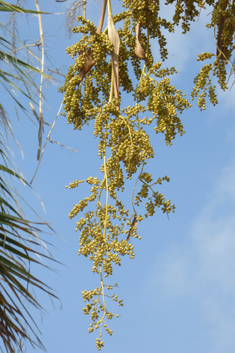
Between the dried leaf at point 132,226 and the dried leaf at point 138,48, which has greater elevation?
the dried leaf at point 138,48

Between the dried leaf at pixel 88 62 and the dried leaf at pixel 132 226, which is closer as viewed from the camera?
the dried leaf at pixel 132 226

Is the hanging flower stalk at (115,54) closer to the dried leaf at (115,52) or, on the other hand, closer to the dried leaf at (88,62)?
the dried leaf at (115,52)

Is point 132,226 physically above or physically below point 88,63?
below

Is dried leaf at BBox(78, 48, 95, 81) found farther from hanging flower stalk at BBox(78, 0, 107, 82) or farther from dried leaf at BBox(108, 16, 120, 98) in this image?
dried leaf at BBox(108, 16, 120, 98)

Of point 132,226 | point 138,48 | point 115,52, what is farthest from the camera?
point 138,48

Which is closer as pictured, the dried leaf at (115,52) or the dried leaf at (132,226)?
the dried leaf at (132,226)

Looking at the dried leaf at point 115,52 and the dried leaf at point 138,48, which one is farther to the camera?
the dried leaf at point 138,48

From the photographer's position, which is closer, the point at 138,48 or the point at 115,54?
the point at 115,54

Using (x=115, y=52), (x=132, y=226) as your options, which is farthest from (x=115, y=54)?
(x=132, y=226)

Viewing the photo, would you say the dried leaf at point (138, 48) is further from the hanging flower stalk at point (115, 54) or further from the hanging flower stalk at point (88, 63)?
the hanging flower stalk at point (88, 63)

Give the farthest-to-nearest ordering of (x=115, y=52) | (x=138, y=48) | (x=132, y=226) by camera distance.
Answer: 1. (x=138, y=48)
2. (x=115, y=52)
3. (x=132, y=226)

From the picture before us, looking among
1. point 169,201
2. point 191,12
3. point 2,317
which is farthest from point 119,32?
point 2,317

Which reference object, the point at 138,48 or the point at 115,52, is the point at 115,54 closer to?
the point at 115,52

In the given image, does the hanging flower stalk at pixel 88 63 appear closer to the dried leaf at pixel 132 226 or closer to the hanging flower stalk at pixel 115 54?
the hanging flower stalk at pixel 115 54
